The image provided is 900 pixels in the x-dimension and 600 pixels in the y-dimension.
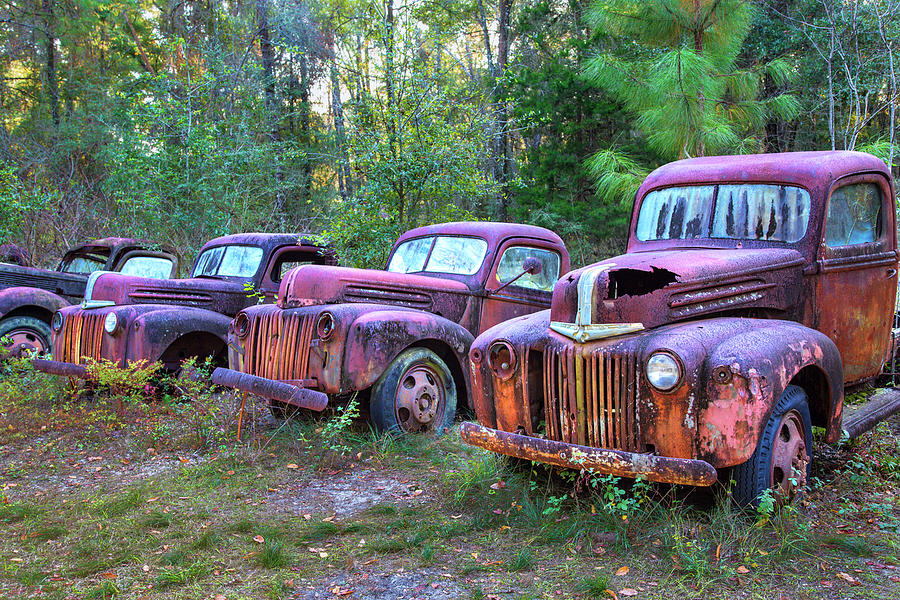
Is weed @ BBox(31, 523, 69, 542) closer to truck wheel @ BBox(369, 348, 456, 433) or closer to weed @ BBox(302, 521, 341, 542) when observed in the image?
weed @ BBox(302, 521, 341, 542)

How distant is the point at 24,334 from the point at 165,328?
3490 millimetres

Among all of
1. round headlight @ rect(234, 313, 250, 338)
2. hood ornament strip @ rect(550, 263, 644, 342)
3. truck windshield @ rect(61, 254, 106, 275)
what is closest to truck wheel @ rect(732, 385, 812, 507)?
hood ornament strip @ rect(550, 263, 644, 342)

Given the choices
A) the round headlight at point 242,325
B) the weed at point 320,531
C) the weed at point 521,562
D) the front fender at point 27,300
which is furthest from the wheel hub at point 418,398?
the front fender at point 27,300

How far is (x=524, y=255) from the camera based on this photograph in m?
7.09

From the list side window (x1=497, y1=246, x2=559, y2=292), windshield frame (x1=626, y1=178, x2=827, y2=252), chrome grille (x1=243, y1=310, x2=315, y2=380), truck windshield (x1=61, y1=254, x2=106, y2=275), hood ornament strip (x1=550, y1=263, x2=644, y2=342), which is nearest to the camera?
hood ornament strip (x1=550, y1=263, x2=644, y2=342)

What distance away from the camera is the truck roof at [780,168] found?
480 cm

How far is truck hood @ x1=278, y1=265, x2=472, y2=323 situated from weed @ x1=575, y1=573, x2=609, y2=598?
3.51 metres

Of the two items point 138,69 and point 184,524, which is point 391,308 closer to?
point 184,524

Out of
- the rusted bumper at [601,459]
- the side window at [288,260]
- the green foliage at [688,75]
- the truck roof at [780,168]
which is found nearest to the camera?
the rusted bumper at [601,459]

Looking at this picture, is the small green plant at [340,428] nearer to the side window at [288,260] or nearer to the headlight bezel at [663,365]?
the headlight bezel at [663,365]

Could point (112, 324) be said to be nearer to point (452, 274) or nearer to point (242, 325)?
point (242, 325)

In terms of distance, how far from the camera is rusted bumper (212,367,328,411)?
527 cm

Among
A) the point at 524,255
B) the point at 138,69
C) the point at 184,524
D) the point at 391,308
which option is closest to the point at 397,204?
the point at 524,255

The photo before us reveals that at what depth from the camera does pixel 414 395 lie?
5.97m
